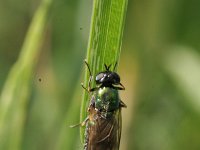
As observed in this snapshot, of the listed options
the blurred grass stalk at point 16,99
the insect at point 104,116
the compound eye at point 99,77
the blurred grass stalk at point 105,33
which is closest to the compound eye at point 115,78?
the insect at point 104,116

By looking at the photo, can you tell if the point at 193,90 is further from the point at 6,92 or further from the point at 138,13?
the point at 6,92

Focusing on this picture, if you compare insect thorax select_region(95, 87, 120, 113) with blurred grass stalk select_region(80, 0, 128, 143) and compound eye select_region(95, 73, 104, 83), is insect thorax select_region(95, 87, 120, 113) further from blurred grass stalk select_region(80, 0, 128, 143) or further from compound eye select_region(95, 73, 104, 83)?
blurred grass stalk select_region(80, 0, 128, 143)

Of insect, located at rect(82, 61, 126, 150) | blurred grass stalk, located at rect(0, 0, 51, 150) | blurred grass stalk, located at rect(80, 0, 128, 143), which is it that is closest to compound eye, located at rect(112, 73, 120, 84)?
insect, located at rect(82, 61, 126, 150)

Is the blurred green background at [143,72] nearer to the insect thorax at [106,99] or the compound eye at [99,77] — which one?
the insect thorax at [106,99]

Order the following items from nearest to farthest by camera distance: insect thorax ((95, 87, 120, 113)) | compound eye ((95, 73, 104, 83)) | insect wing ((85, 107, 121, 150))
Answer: compound eye ((95, 73, 104, 83))
insect wing ((85, 107, 121, 150))
insect thorax ((95, 87, 120, 113))

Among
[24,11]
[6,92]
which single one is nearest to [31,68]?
[6,92]
